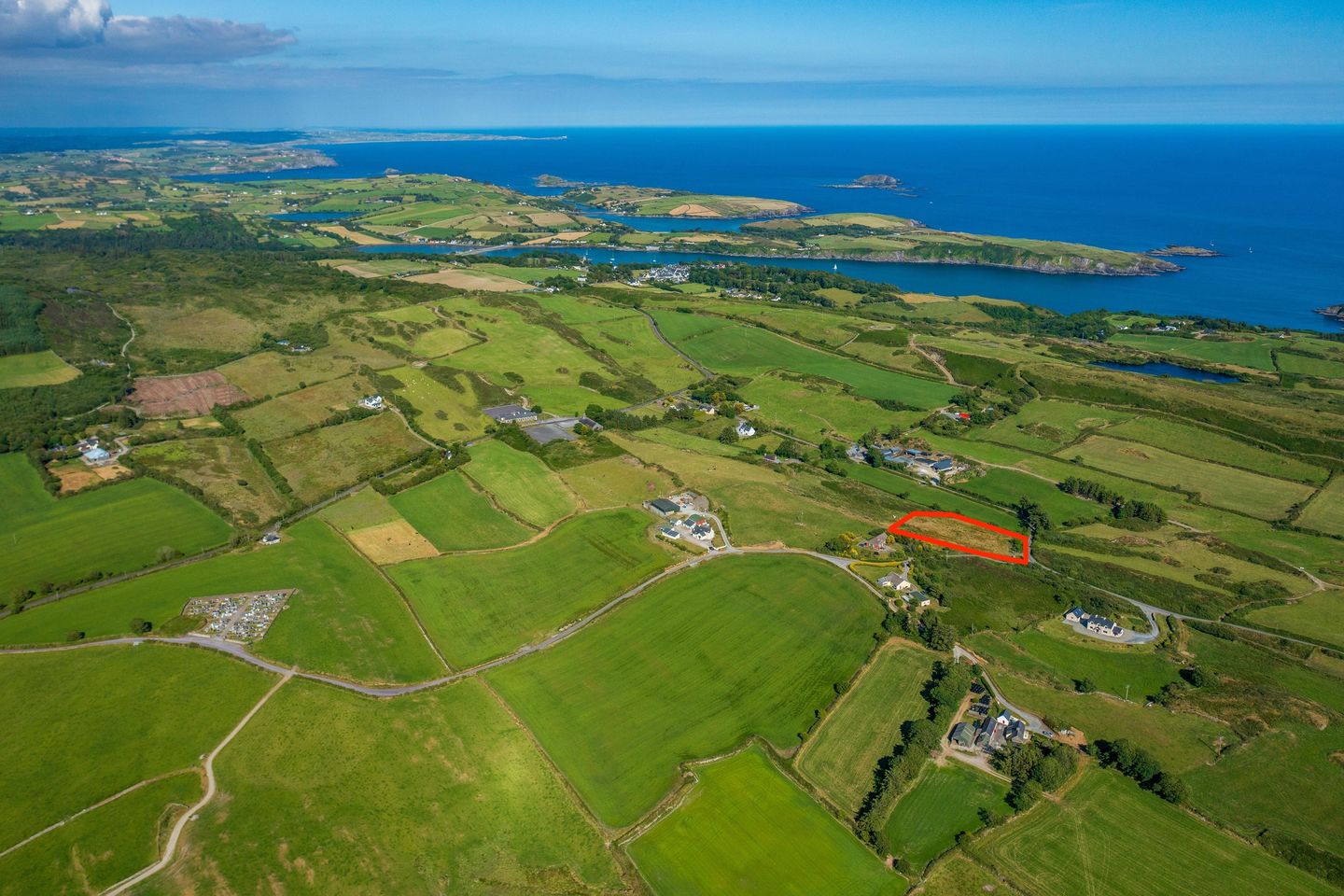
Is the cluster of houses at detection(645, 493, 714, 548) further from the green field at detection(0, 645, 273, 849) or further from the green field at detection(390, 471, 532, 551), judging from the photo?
the green field at detection(0, 645, 273, 849)

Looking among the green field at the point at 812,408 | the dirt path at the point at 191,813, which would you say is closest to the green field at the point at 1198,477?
the green field at the point at 812,408

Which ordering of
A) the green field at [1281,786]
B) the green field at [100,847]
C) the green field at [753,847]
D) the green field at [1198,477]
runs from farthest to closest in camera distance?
the green field at [1198,477] → the green field at [1281,786] → the green field at [753,847] → the green field at [100,847]

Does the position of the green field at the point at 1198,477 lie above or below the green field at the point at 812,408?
above

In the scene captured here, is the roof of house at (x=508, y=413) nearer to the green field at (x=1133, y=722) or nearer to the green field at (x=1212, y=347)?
the green field at (x=1133, y=722)

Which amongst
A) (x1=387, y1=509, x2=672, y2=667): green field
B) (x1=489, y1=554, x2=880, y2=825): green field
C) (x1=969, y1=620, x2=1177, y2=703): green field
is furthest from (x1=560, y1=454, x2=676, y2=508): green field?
(x1=969, y1=620, x2=1177, y2=703): green field

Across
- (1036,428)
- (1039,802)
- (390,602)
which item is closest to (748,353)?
(1036,428)
